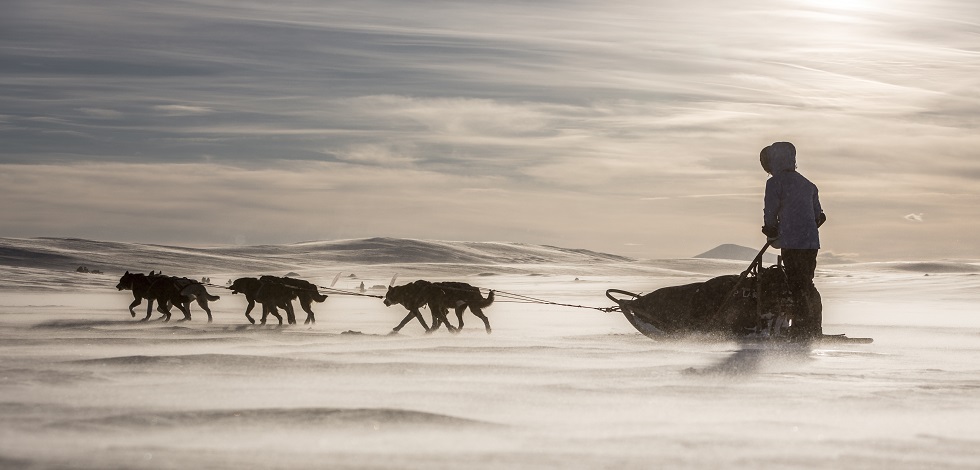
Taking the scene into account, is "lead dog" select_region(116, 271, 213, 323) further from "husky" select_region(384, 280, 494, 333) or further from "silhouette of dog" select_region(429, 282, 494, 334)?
"silhouette of dog" select_region(429, 282, 494, 334)

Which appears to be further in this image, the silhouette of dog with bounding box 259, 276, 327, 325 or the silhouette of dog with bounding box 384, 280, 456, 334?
the silhouette of dog with bounding box 259, 276, 327, 325

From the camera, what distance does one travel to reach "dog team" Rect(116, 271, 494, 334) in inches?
493

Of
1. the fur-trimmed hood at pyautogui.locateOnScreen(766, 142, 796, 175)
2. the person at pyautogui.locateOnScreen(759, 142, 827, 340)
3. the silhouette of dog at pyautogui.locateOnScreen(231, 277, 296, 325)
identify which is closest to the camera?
the person at pyautogui.locateOnScreen(759, 142, 827, 340)

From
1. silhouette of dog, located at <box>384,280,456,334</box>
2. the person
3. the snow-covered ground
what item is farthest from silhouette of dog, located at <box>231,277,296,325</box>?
the person

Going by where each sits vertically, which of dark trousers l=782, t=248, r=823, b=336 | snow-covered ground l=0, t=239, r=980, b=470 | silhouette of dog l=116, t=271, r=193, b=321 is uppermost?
dark trousers l=782, t=248, r=823, b=336

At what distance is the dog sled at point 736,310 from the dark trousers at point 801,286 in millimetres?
53

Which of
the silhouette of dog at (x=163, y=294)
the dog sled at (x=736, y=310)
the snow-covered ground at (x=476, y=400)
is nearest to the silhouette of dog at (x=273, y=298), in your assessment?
the silhouette of dog at (x=163, y=294)

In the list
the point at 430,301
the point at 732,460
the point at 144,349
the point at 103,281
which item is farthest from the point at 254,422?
the point at 103,281

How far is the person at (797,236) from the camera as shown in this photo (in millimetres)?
10352

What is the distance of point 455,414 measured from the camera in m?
5.34


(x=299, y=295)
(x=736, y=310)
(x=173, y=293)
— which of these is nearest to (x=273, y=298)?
(x=299, y=295)

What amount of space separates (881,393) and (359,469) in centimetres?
362

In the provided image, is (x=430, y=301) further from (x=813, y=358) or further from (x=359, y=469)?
(x=359, y=469)

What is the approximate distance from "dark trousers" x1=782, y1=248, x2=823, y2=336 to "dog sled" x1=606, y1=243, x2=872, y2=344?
2.1 inches
